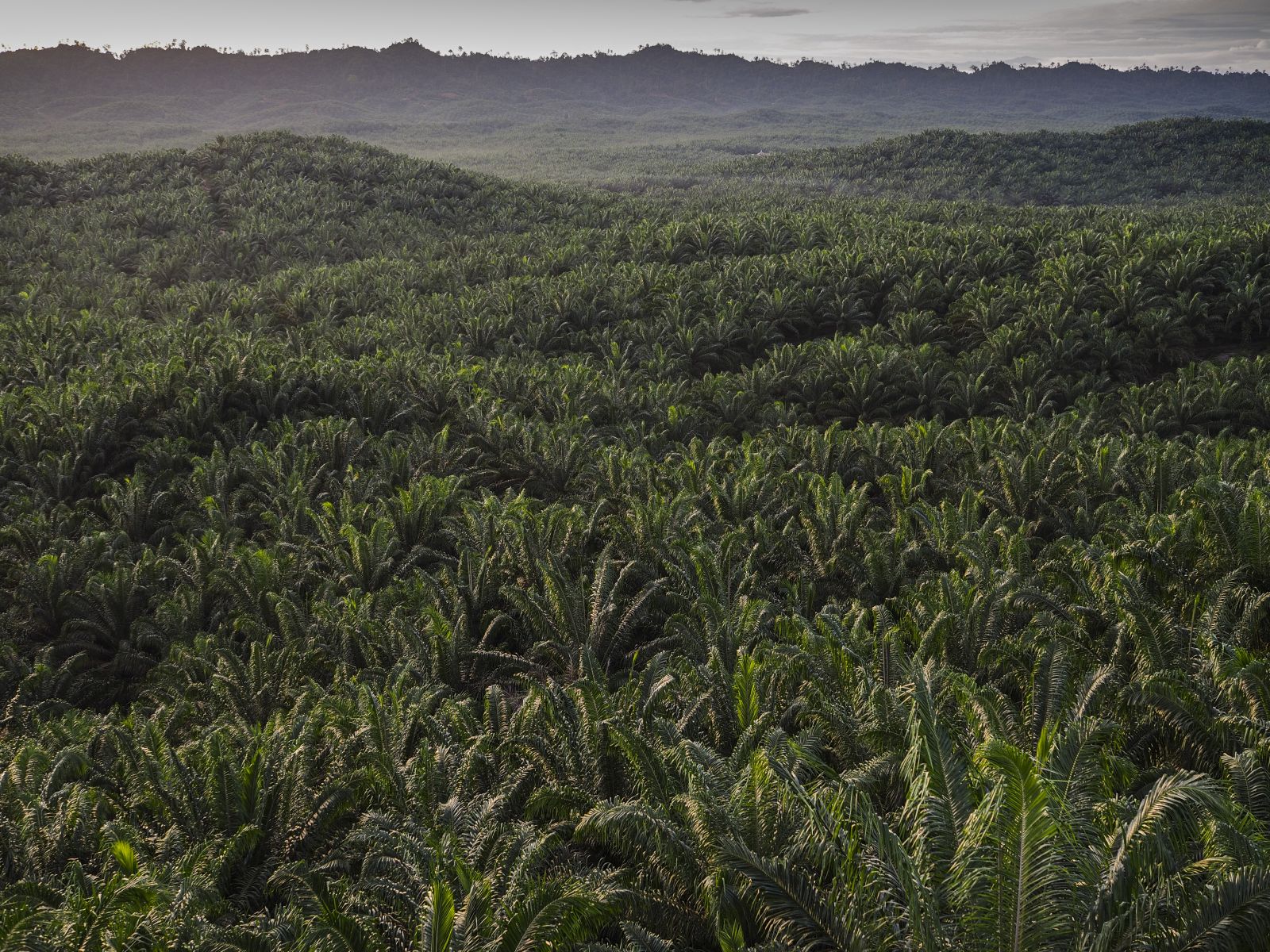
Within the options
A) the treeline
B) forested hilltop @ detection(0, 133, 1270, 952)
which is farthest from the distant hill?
the treeline

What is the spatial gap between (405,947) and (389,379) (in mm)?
11142

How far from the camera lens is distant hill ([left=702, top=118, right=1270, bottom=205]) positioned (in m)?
39.7

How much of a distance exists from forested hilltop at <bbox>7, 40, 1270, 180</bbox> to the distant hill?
1874 cm

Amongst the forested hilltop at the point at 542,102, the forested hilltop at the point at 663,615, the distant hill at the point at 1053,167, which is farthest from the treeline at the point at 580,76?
the forested hilltop at the point at 663,615

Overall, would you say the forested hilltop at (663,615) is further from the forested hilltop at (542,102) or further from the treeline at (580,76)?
the treeline at (580,76)

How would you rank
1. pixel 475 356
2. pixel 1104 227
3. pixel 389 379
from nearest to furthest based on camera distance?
pixel 389 379 < pixel 475 356 < pixel 1104 227

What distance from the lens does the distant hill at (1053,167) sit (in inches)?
1563

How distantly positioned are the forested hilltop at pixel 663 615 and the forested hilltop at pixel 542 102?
154 feet

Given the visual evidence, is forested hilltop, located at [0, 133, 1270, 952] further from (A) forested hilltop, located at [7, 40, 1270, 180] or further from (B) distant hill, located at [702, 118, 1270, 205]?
(A) forested hilltop, located at [7, 40, 1270, 180]

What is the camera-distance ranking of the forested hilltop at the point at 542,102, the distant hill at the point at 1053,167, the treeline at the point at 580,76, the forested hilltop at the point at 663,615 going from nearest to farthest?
the forested hilltop at the point at 663,615
the distant hill at the point at 1053,167
the forested hilltop at the point at 542,102
the treeline at the point at 580,76

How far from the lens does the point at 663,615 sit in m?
7.00

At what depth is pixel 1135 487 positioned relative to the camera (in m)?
8.13

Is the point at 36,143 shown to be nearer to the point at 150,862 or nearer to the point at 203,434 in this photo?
the point at 203,434

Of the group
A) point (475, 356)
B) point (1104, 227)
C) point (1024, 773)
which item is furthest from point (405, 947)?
point (1104, 227)
